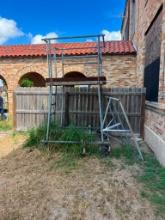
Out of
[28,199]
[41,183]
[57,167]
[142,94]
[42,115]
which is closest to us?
[28,199]

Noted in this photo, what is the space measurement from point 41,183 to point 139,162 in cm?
247

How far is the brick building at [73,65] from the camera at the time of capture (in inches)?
452

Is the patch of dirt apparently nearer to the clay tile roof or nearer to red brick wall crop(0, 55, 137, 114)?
red brick wall crop(0, 55, 137, 114)

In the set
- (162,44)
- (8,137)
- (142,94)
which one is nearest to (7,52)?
(8,137)

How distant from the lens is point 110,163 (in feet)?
17.3

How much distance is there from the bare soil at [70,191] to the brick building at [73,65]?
6.84 meters

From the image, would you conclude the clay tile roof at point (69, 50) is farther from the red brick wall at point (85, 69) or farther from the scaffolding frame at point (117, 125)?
the scaffolding frame at point (117, 125)

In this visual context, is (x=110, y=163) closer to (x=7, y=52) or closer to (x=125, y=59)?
(x=125, y=59)

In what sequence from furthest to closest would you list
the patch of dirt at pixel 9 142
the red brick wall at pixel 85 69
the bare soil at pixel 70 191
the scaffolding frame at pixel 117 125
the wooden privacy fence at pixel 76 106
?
the red brick wall at pixel 85 69
the wooden privacy fence at pixel 76 106
the patch of dirt at pixel 9 142
the scaffolding frame at pixel 117 125
the bare soil at pixel 70 191

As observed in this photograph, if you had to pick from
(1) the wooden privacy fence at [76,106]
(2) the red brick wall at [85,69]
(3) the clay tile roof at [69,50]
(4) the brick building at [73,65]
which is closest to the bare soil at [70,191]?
(1) the wooden privacy fence at [76,106]

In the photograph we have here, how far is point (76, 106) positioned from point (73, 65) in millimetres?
4083

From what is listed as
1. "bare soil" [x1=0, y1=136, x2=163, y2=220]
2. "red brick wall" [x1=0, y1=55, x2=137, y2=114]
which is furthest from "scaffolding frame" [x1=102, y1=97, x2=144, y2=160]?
"red brick wall" [x1=0, y1=55, x2=137, y2=114]

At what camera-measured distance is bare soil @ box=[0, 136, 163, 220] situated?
10.5 feet

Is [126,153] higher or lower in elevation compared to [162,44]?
lower
